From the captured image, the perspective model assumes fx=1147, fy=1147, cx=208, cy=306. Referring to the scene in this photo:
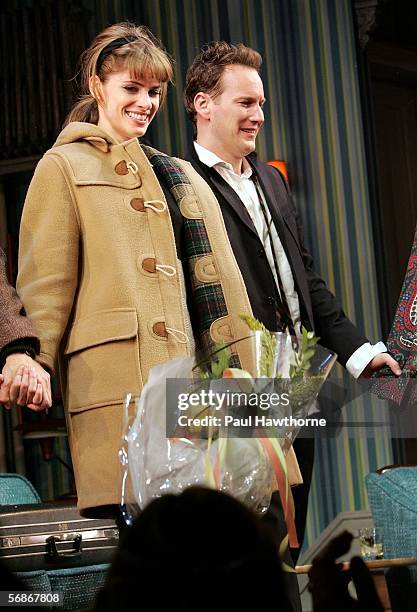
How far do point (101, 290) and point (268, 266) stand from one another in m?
1.06

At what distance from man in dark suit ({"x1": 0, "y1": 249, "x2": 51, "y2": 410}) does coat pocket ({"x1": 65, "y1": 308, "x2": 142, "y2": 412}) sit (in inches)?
3.9

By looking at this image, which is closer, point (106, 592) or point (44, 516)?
point (106, 592)

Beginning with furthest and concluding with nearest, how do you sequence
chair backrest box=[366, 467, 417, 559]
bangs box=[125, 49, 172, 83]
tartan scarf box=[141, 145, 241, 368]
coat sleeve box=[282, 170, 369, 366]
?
coat sleeve box=[282, 170, 369, 366] → bangs box=[125, 49, 172, 83] → tartan scarf box=[141, 145, 241, 368] → chair backrest box=[366, 467, 417, 559]

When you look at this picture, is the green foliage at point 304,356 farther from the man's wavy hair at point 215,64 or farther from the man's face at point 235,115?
the man's wavy hair at point 215,64

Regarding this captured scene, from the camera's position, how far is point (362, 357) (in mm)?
2975

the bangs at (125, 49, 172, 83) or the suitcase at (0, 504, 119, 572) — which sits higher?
the bangs at (125, 49, 172, 83)

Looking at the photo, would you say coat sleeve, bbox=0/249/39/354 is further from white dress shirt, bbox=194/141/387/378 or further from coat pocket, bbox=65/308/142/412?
white dress shirt, bbox=194/141/387/378

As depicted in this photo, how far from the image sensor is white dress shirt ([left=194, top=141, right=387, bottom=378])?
297 centimetres

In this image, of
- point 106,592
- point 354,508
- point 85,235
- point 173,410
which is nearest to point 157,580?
point 106,592

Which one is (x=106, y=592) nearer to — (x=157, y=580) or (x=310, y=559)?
(x=157, y=580)

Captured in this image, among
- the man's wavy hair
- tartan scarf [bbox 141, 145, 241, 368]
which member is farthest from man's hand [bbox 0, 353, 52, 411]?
the man's wavy hair

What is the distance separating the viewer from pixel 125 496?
147 centimetres

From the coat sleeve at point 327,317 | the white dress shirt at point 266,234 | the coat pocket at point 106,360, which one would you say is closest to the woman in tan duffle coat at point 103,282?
the coat pocket at point 106,360

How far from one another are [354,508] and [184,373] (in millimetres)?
294
